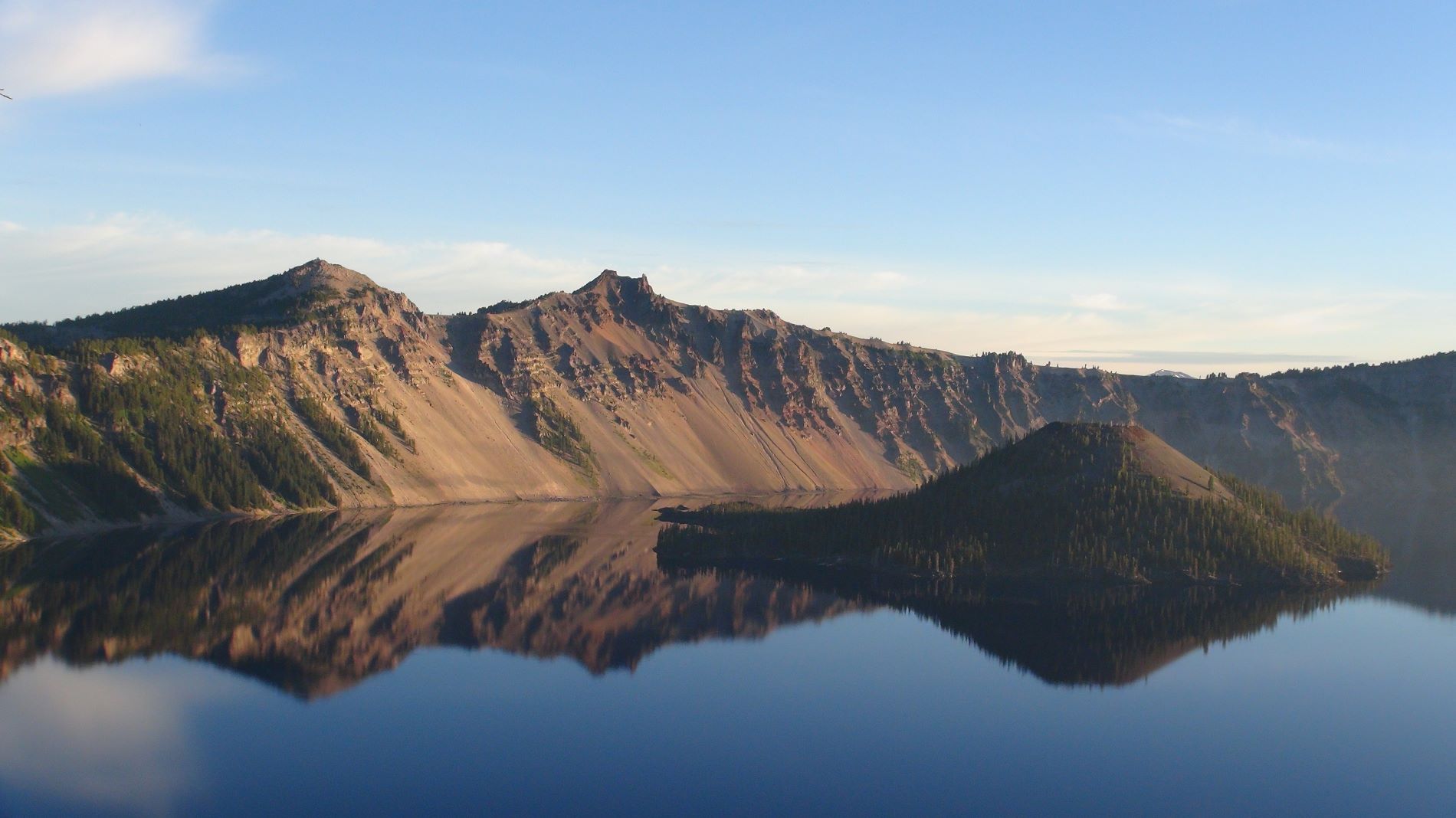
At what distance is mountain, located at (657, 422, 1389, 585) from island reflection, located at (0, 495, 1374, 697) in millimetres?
7480

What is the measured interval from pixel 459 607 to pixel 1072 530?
70909mm

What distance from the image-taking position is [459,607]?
117 metres

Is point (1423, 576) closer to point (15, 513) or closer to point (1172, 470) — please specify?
point (1172, 470)

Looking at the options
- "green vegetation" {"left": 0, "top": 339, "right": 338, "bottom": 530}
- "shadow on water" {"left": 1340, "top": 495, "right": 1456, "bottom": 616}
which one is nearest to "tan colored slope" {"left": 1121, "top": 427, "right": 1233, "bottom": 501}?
"shadow on water" {"left": 1340, "top": 495, "right": 1456, "bottom": 616}

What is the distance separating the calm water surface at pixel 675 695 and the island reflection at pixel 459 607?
0.50 meters

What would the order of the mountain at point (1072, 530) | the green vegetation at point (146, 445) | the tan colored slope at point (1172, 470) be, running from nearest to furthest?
1. the mountain at point (1072, 530)
2. the tan colored slope at point (1172, 470)
3. the green vegetation at point (146, 445)

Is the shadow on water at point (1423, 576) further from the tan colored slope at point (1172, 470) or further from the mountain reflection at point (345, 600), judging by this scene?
the mountain reflection at point (345, 600)

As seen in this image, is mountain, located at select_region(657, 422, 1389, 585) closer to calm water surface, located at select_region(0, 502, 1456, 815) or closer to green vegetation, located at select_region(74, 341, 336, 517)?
calm water surface, located at select_region(0, 502, 1456, 815)

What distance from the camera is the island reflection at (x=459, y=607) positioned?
95062 mm

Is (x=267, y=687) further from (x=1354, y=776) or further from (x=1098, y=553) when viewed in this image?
(x=1098, y=553)

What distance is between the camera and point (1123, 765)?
72750 millimetres

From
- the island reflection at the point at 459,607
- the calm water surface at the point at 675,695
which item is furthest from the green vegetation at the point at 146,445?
the calm water surface at the point at 675,695

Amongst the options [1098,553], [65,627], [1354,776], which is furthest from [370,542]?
[1354,776]

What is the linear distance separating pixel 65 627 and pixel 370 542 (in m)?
60.4
